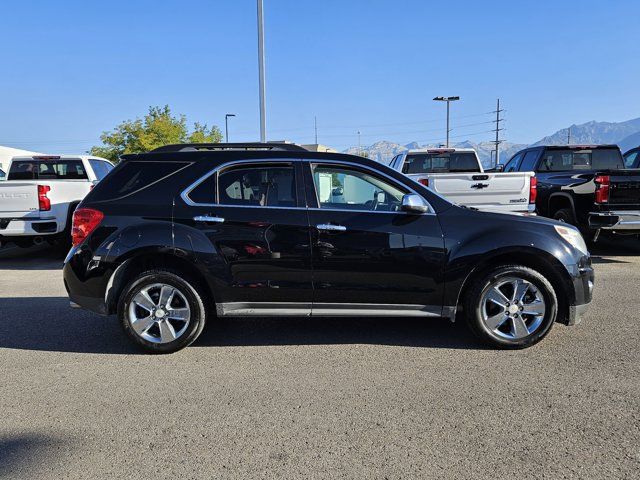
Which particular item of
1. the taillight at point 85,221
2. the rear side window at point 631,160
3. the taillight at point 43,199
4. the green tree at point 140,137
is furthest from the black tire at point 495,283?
the green tree at point 140,137

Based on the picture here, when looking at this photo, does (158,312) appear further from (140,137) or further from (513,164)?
(140,137)

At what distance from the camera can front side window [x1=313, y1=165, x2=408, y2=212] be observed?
4.35 meters

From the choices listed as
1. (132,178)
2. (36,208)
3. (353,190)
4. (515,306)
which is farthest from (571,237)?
(36,208)

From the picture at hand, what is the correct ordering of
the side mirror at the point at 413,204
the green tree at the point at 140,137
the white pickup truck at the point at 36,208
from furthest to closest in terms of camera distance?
the green tree at the point at 140,137 < the white pickup truck at the point at 36,208 < the side mirror at the point at 413,204

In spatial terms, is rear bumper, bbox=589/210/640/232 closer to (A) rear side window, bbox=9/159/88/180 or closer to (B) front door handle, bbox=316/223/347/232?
(B) front door handle, bbox=316/223/347/232

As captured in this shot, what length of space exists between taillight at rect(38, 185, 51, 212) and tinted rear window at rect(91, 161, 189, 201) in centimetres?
503

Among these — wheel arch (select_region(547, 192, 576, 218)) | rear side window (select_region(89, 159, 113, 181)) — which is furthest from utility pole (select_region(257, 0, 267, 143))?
wheel arch (select_region(547, 192, 576, 218))

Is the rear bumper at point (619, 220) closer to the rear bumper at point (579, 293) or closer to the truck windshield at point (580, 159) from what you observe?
the truck windshield at point (580, 159)

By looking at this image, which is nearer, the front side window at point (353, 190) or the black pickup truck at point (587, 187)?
the front side window at point (353, 190)

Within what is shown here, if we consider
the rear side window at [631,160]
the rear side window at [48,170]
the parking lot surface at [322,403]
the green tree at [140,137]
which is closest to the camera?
the parking lot surface at [322,403]

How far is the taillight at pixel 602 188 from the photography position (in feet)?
25.9

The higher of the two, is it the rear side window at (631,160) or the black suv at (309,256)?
the rear side window at (631,160)

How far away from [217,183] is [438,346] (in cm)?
253

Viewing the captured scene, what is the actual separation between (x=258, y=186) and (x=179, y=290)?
46.2 inches
